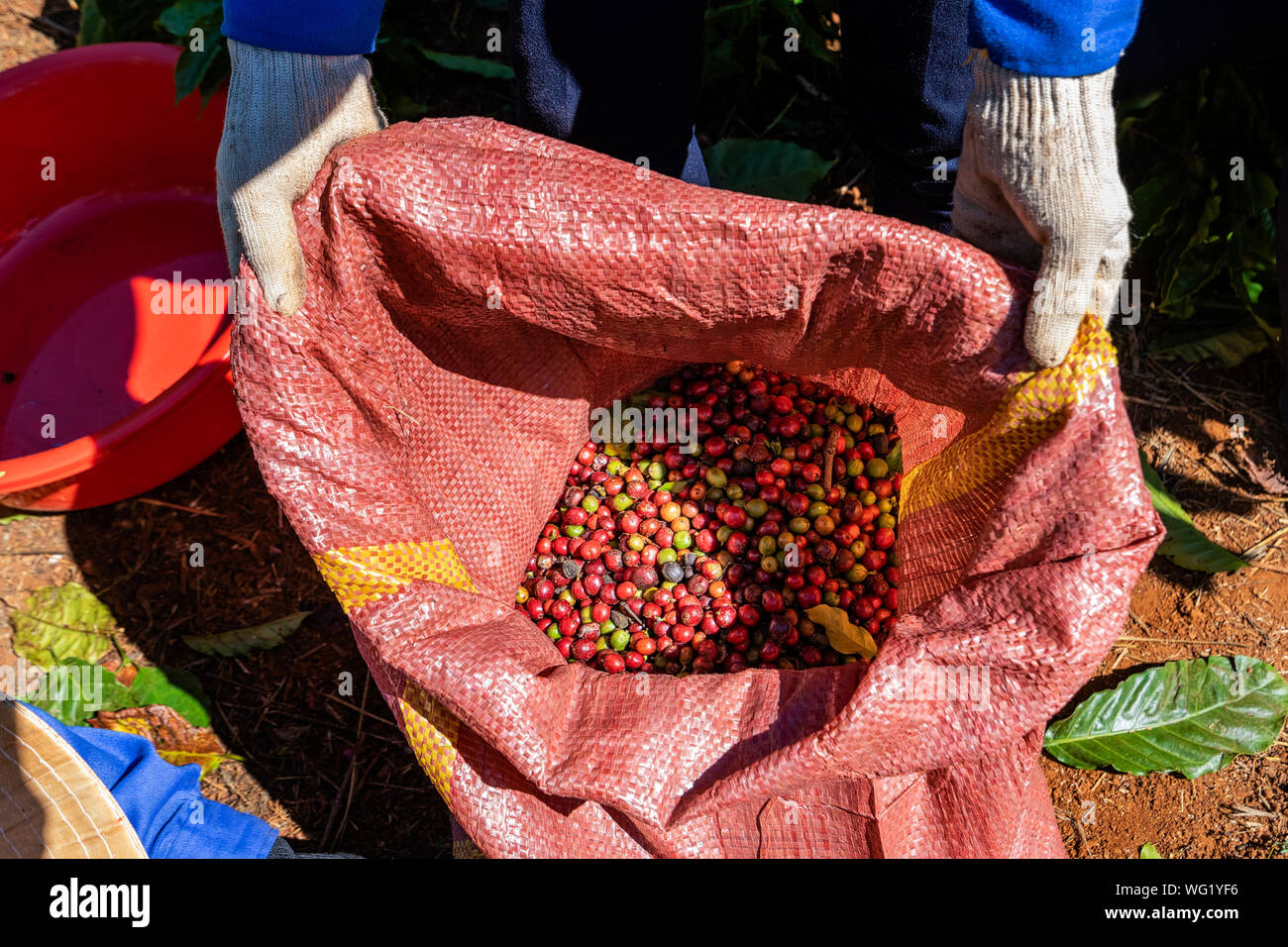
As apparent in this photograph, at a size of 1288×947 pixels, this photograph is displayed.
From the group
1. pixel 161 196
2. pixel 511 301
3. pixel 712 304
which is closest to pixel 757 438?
pixel 712 304

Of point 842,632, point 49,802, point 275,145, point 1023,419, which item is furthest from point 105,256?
point 1023,419

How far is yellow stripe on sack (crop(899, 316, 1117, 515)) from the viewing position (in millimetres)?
1464

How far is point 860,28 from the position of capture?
1898 mm

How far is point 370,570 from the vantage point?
1636 mm

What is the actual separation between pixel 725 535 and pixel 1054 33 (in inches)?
51.2

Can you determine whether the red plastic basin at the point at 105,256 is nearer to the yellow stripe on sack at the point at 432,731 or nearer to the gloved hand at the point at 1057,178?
the yellow stripe on sack at the point at 432,731

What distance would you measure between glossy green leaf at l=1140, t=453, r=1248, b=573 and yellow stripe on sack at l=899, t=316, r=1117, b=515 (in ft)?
2.64

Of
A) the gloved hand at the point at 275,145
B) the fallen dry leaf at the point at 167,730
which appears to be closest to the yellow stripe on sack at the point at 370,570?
the gloved hand at the point at 275,145

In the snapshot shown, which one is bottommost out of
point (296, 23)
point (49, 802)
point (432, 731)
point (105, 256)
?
point (432, 731)

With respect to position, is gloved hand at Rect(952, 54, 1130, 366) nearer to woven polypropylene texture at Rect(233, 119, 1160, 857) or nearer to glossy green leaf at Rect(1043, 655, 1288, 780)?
woven polypropylene texture at Rect(233, 119, 1160, 857)

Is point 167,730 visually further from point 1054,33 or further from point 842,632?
point 1054,33

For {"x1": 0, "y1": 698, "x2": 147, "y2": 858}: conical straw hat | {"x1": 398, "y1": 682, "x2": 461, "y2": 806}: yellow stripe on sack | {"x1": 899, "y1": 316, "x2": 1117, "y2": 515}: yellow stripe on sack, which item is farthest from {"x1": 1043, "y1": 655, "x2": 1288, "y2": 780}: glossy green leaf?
{"x1": 0, "y1": 698, "x2": 147, "y2": 858}: conical straw hat

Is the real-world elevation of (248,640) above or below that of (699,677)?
below

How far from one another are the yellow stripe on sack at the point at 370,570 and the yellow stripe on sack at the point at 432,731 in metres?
0.18
